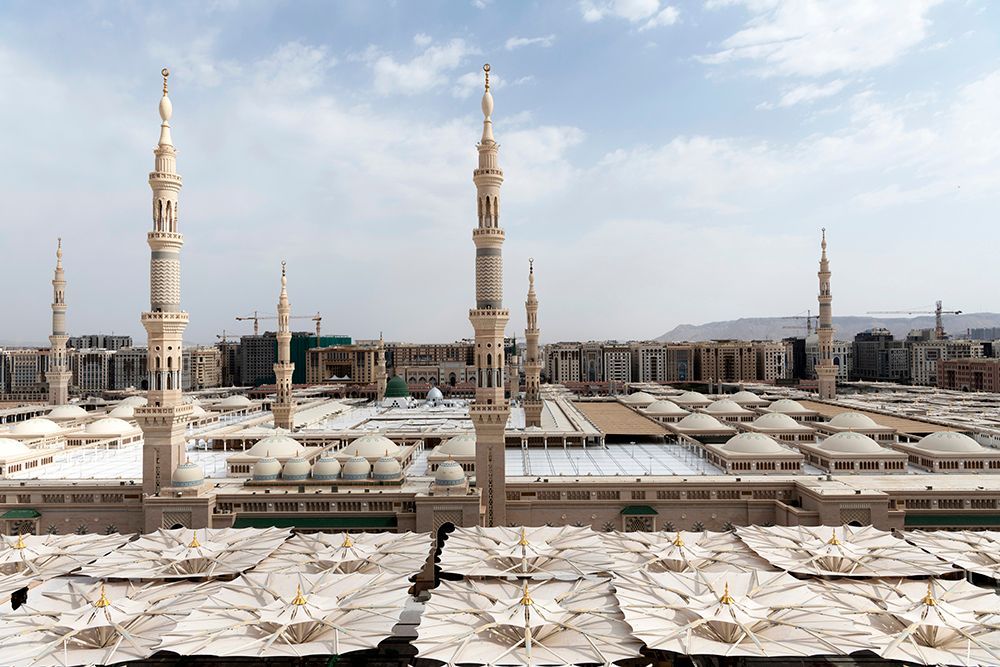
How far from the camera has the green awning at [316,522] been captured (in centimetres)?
2489

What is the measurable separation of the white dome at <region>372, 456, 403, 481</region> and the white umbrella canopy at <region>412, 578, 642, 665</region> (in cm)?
1069

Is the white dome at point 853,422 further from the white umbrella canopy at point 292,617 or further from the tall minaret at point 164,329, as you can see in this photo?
the tall minaret at point 164,329

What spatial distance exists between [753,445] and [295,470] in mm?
19842

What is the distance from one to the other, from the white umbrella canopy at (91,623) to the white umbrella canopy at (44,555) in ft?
3.78

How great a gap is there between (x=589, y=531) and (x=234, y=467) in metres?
17.9

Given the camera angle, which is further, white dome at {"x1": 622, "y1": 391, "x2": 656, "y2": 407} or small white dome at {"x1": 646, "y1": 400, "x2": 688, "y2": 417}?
white dome at {"x1": 622, "y1": 391, "x2": 656, "y2": 407}

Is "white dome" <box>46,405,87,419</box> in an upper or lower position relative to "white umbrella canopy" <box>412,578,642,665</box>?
upper

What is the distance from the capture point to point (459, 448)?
32344 millimetres

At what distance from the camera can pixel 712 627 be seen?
44.5 feet

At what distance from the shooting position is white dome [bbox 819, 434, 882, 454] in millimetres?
30500

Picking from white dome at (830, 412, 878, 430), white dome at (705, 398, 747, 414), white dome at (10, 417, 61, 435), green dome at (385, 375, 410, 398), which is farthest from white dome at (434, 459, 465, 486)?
green dome at (385, 375, 410, 398)

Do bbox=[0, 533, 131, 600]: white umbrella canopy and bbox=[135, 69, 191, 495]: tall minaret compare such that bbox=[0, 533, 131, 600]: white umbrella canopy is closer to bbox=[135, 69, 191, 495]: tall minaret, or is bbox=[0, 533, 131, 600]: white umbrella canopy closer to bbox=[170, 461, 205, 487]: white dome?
bbox=[170, 461, 205, 487]: white dome

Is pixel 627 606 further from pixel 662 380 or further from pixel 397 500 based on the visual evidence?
pixel 662 380

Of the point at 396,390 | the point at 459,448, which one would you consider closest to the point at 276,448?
the point at 459,448
